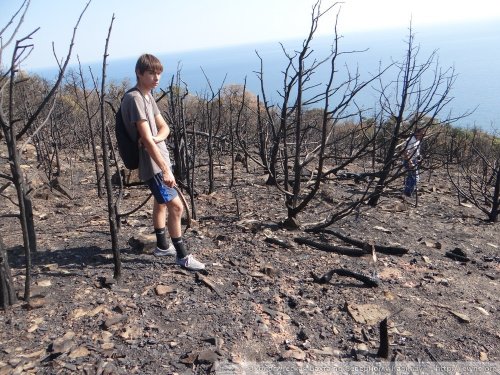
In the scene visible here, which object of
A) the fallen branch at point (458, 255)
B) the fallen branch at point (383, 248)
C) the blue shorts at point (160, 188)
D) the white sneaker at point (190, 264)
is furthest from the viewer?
the fallen branch at point (458, 255)

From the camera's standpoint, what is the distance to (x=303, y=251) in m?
3.73

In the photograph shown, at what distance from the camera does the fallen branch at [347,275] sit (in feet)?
10.3

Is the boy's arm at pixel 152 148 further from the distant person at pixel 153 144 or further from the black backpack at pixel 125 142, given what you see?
the black backpack at pixel 125 142

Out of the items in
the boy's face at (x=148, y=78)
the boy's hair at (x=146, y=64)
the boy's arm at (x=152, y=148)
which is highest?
the boy's hair at (x=146, y=64)

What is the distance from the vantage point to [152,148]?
8.64ft

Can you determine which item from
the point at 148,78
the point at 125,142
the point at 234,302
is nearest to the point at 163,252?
the point at 234,302

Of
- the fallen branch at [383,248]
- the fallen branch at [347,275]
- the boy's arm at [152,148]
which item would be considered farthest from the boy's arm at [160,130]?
the fallen branch at [383,248]

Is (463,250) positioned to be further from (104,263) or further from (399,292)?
(104,263)

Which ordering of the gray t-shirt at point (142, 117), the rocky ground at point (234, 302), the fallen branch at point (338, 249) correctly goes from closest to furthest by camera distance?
the rocky ground at point (234, 302)
the gray t-shirt at point (142, 117)
the fallen branch at point (338, 249)

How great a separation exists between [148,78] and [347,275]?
2099 millimetres

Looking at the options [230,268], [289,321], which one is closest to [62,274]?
[230,268]

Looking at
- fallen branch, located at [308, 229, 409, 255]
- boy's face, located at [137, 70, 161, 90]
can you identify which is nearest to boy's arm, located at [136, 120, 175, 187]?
boy's face, located at [137, 70, 161, 90]

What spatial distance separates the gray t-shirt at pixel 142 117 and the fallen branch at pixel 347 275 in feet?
4.75

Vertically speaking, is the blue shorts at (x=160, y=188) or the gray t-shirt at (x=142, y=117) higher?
the gray t-shirt at (x=142, y=117)
